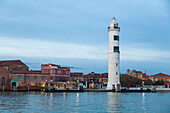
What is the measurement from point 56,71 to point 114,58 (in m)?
20.6

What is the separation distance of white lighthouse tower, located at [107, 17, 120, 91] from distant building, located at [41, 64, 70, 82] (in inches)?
720

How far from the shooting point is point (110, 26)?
73688 millimetres

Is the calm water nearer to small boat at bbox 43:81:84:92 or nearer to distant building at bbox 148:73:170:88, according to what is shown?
small boat at bbox 43:81:84:92

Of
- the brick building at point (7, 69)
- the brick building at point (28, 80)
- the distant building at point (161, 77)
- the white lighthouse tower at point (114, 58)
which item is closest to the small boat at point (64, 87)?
the brick building at point (28, 80)

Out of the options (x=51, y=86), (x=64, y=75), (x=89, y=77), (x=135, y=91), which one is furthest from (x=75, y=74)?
(x=135, y=91)

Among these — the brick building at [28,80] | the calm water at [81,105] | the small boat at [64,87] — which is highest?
the brick building at [28,80]

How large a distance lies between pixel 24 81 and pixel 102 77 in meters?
35.5

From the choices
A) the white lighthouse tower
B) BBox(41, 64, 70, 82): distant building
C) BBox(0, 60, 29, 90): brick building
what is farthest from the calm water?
BBox(41, 64, 70, 82): distant building

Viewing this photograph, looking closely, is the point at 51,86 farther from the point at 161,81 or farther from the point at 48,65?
the point at 161,81

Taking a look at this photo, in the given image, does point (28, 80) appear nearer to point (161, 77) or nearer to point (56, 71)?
point (56, 71)

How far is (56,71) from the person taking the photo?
82375 mm

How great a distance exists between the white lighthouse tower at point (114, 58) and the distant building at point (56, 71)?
18.3 meters

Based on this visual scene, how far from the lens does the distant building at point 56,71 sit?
81.7 metres

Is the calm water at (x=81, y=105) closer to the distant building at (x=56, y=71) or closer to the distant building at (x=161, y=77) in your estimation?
the distant building at (x=56, y=71)
